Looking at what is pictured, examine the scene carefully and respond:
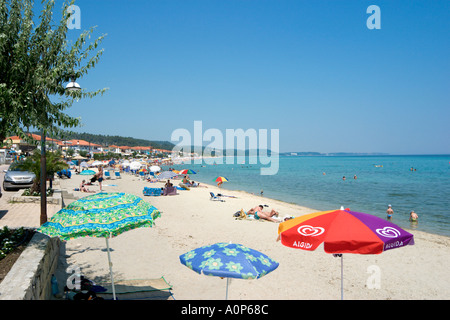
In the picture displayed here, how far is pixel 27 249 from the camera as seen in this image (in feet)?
18.3

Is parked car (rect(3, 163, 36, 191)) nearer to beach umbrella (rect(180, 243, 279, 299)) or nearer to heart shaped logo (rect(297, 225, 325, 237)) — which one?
beach umbrella (rect(180, 243, 279, 299))

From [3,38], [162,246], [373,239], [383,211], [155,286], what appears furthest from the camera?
[383,211]

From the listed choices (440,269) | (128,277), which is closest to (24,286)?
(128,277)

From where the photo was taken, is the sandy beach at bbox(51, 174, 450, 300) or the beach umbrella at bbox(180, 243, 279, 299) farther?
the sandy beach at bbox(51, 174, 450, 300)

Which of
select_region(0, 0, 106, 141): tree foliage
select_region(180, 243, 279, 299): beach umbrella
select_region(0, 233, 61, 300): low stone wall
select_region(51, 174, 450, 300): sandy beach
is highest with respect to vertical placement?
select_region(0, 0, 106, 141): tree foliage

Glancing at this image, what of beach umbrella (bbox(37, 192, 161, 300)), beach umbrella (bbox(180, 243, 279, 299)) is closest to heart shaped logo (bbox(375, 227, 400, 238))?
beach umbrella (bbox(180, 243, 279, 299))

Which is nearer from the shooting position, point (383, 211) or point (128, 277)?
point (128, 277)

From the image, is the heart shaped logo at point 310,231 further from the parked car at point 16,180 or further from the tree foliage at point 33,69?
the parked car at point 16,180

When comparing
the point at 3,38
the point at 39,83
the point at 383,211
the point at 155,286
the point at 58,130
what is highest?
the point at 3,38

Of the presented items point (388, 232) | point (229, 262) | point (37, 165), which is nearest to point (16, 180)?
point (37, 165)

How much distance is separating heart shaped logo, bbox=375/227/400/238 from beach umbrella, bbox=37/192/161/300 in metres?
3.14

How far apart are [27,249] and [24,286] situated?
68.1 inches

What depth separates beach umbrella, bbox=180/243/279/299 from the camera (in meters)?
3.90
